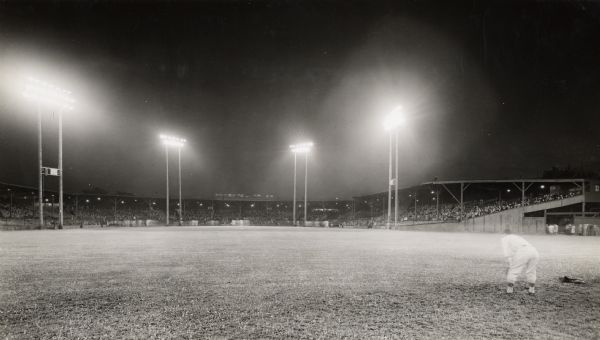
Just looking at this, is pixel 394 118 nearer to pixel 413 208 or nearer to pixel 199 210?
pixel 413 208

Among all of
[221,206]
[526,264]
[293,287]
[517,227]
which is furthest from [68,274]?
[221,206]

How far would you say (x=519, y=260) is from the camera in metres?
7.66

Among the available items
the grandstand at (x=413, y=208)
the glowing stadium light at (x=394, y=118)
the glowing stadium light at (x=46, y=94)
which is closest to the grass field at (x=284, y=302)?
the glowing stadium light at (x=394, y=118)

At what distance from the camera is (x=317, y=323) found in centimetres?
531

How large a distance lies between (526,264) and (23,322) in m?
9.22

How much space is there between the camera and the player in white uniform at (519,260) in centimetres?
750

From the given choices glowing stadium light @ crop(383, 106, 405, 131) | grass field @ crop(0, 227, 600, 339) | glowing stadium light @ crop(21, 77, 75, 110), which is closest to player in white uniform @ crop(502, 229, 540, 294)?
grass field @ crop(0, 227, 600, 339)

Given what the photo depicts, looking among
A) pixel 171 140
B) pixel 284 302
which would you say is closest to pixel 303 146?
pixel 171 140

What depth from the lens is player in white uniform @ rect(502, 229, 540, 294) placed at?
24.6 feet

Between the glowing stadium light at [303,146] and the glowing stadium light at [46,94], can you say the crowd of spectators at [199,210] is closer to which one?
the glowing stadium light at [303,146]

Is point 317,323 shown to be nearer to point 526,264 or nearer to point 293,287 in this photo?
point 293,287

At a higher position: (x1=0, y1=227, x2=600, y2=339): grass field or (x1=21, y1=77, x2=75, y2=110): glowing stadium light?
(x1=21, y1=77, x2=75, y2=110): glowing stadium light

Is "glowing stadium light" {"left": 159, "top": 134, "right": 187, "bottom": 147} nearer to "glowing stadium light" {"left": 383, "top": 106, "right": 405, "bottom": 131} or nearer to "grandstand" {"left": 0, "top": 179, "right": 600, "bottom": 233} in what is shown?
"grandstand" {"left": 0, "top": 179, "right": 600, "bottom": 233}

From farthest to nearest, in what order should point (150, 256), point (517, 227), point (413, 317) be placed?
point (517, 227) → point (150, 256) → point (413, 317)
